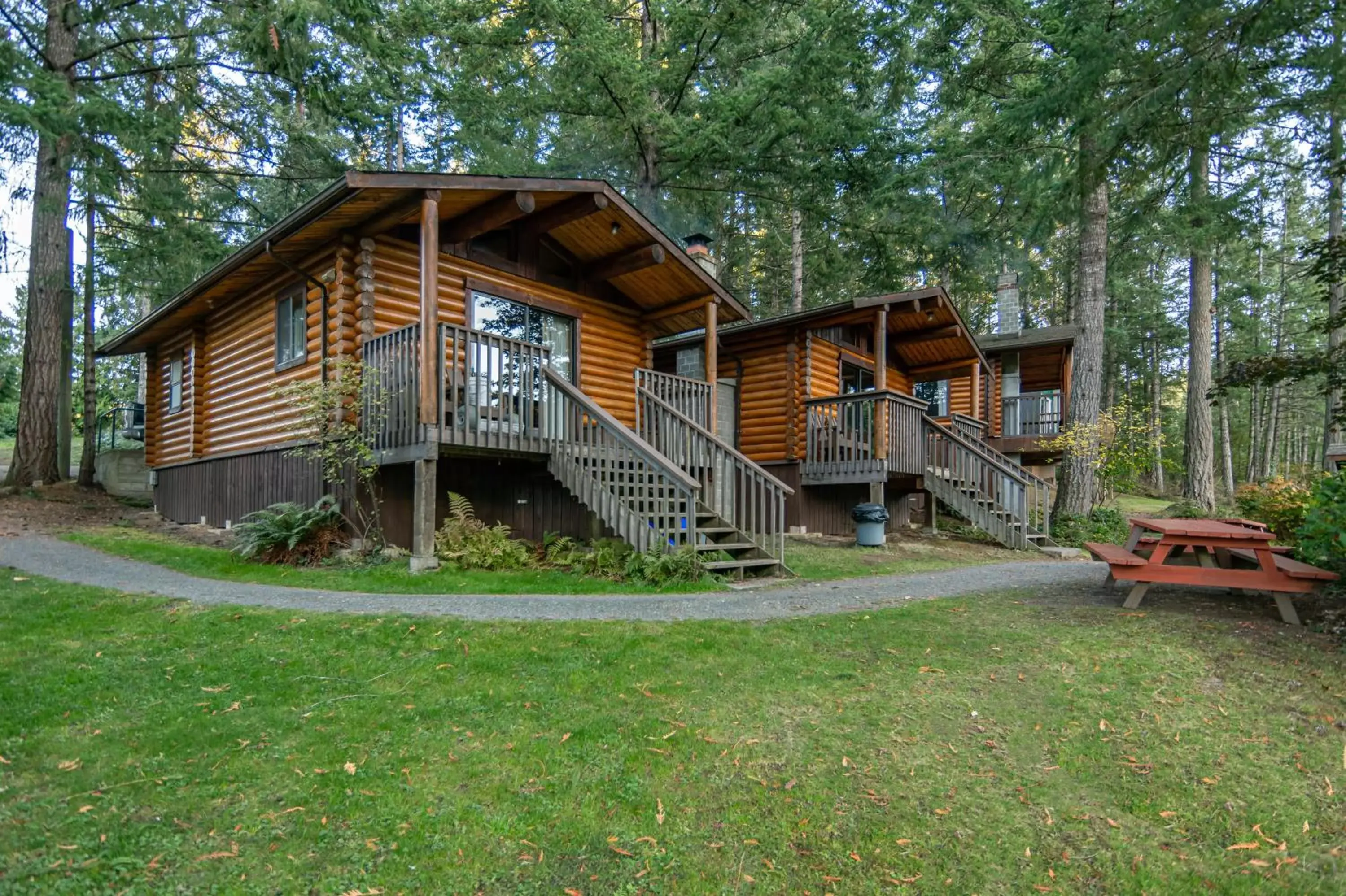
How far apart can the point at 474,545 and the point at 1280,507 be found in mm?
10912

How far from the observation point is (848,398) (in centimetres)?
1320

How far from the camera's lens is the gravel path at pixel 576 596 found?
19.9ft

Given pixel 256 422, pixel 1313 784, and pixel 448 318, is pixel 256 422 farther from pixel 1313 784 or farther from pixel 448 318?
pixel 1313 784

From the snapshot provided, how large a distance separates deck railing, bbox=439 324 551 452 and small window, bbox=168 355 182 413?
28.4ft

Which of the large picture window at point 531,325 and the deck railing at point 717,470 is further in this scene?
the large picture window at point 531,325

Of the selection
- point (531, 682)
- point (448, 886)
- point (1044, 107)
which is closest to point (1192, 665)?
point (531, 682)

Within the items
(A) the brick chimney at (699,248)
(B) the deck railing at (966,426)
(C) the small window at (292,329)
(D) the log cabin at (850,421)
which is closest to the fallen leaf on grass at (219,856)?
(C) the small window at (292,329)

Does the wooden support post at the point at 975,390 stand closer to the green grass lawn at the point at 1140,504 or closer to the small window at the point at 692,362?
the green grass lawn at the point at 1140,504

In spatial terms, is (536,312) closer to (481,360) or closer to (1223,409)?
(481,360)

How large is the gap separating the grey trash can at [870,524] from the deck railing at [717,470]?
261 cm

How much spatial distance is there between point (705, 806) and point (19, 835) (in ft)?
8.59

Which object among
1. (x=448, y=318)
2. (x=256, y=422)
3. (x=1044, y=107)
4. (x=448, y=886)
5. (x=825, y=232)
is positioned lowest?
(x=448, y=886)

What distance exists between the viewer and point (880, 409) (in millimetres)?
12562

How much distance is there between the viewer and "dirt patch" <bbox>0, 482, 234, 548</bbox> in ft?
36.7
